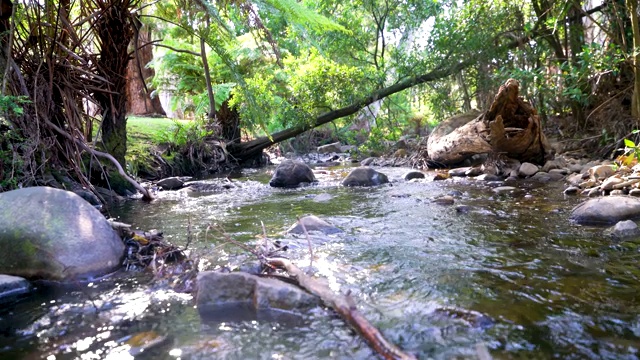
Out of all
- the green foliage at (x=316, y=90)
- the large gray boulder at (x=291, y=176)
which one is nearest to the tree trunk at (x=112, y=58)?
the large gray boulder at (x=291, y=176)

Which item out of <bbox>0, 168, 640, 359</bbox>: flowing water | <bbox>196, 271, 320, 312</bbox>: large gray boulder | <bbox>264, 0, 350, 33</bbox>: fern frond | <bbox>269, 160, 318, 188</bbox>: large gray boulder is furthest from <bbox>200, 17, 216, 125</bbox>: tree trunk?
<bbox>196, 271, 320, 312</bbox>: large gray boulder

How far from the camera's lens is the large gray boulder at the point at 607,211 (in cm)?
341

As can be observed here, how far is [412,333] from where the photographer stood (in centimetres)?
174

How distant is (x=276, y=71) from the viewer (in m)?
11.3

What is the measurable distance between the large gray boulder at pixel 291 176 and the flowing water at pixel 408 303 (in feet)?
9.68

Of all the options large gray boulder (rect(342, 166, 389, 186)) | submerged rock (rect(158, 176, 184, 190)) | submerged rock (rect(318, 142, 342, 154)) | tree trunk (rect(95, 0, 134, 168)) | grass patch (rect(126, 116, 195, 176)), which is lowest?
large gray boulder (rect(342, 166, 389, 186))

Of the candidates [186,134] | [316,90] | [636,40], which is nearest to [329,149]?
[316,90]

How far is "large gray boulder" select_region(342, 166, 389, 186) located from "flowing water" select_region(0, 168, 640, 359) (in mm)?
2603

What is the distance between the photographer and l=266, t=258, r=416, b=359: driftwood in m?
1.53

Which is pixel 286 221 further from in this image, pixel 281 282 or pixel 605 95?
pixel 605 95

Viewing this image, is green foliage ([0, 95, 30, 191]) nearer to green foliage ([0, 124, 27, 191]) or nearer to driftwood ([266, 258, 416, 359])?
green foliage ([0, 124, 27, 191])

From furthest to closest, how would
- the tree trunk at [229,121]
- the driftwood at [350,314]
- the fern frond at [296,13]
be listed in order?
the tree trunk at [229,121] < the fern frond at [296,13] < the driftwood at [350,314]

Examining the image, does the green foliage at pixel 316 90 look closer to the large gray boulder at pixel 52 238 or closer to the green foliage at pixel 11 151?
the green foliage at pixel 11 151

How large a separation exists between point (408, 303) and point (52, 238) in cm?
190
